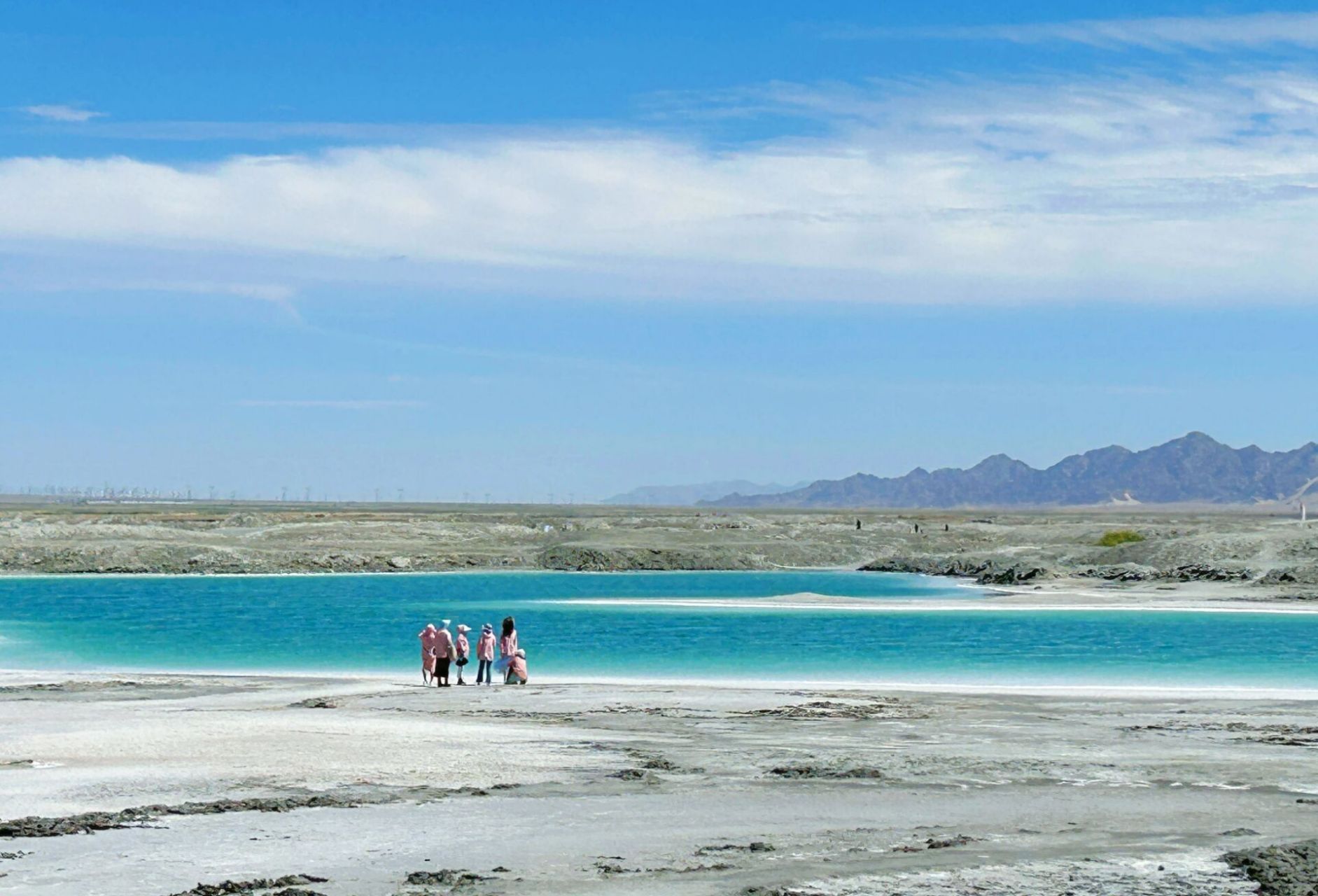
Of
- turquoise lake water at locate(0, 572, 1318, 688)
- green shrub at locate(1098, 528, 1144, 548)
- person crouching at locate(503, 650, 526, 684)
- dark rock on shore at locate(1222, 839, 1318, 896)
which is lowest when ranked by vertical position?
turquoise lake water at locate(0, 572, 1318, 688)

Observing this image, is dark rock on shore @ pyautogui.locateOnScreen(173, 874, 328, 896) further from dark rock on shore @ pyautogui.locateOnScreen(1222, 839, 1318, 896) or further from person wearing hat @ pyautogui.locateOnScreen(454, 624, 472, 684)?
person wearing hat @ pyautogui.locateOnScreen(454, 624, 472, 684)

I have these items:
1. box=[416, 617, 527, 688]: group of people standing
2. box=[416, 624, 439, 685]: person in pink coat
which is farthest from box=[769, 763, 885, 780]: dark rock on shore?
box=[416, 624, 439, 685]: person in pink coat

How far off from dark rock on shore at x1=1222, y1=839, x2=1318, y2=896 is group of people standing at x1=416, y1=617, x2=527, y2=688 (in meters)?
18.4

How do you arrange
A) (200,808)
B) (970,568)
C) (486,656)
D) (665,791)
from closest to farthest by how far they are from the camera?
1. (200,808)
2. (665,791)
3. (486,656)
4. (970,568)

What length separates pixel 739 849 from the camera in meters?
14.4

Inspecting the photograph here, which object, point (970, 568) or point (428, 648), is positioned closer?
point (428, 648)

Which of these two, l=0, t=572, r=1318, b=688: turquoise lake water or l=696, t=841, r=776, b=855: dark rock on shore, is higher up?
l=696, t=841, r=776, b=855: dark rock on shore

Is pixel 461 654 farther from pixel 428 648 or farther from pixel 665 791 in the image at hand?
pixel 665 791

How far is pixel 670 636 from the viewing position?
47.4 meters

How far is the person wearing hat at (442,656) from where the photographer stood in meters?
30.9

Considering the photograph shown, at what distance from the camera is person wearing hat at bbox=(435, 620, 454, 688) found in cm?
3089

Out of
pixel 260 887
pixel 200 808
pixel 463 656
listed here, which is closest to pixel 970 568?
pixel 463 656

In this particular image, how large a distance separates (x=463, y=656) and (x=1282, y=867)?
20224 mm

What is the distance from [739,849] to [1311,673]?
2472 centimetres
